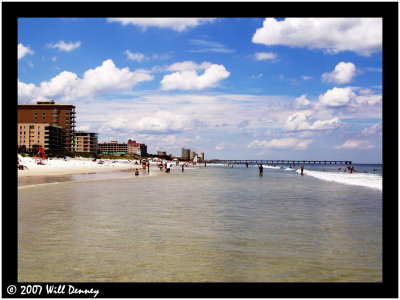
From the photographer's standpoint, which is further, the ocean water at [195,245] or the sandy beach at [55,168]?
the sandy beach at [55,168]

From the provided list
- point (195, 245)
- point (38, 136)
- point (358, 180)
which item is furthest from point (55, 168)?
point (38, 136)

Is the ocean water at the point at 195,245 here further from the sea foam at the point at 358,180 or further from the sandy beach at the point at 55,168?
the sandy beach at the point at 55,168

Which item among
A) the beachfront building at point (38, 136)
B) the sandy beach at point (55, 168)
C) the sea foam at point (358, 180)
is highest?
the beachfront building at point (38, 136)

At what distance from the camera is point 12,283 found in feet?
19.2

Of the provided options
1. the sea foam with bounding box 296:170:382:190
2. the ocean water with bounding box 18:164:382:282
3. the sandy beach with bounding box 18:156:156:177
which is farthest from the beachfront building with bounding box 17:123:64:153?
the ocean water with bounding box 18:164:382:282

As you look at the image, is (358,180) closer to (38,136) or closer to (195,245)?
(195,245)

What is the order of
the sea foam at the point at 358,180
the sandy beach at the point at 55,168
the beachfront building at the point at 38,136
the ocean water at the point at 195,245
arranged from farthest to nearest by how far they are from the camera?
the beachfront building at the point at 38,136 < the sandy beach at the point at 55,168 < the sea foam at the point at 358,180 < the ocean water at the point at 195,245

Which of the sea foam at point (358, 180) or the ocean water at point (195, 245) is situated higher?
the ocean water at point (195, 245)

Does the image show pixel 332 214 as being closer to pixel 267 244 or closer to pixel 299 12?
pixel 267 244

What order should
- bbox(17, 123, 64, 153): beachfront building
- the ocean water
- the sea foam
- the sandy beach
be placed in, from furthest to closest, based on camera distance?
bbox(17, 123, 64, 153): beachfront building, the sandy beach, the sea foam, the ocean water

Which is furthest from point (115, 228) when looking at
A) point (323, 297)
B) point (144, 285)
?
point (323, 297)

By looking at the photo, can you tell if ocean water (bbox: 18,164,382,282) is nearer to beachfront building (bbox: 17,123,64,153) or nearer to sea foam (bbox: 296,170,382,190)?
sea foam (bbox: 296,170,382,190)

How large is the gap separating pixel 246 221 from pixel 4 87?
1152 centimetres

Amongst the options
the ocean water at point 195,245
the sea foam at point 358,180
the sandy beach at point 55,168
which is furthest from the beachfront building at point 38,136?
the ocean water at point 195,245
